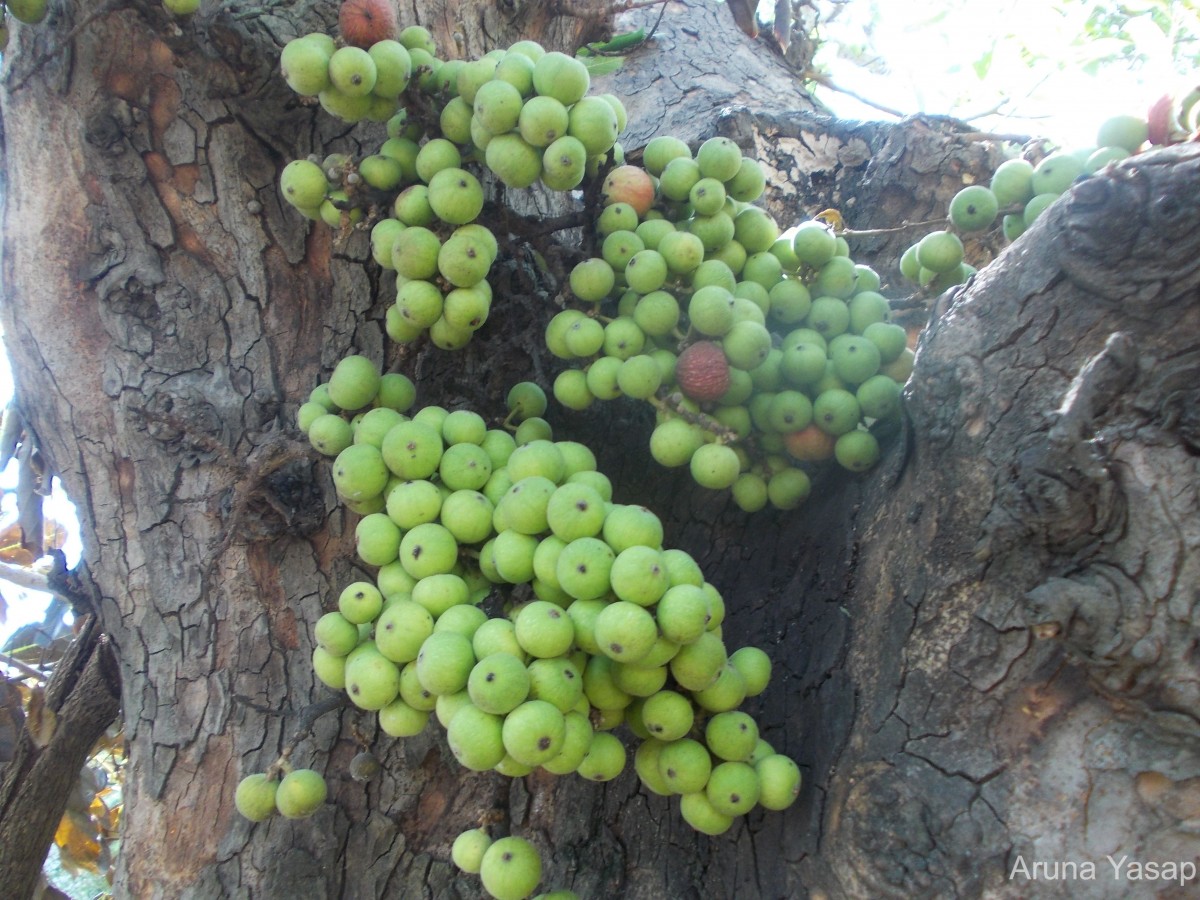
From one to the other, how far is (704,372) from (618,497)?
2.00ft

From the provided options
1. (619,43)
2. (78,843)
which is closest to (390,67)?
(619,43)

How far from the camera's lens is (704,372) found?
186cm

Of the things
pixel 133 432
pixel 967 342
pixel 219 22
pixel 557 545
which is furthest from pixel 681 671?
pixel 219 22

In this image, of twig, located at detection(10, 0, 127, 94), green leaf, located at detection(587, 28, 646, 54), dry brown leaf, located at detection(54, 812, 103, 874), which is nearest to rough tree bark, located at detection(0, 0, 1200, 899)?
twig, located at detection(10, 0, 127, 94)

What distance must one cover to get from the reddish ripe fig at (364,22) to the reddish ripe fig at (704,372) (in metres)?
0.97

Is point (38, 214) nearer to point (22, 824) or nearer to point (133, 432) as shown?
point (133, 432)

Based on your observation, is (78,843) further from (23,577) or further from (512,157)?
(512,157)

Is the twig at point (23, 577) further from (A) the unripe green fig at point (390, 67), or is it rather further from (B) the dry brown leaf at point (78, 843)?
(A) the unripe green fig at point (390, 67)

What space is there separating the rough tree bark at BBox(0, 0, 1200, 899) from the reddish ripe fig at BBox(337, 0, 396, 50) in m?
0.23

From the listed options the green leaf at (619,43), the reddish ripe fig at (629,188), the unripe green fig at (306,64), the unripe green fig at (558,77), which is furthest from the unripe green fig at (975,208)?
the green leaf at (619,43)

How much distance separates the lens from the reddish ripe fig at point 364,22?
72.1 inches

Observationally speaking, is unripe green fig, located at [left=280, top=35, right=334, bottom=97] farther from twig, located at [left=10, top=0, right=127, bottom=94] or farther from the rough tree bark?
twig, located at [left=10, top=0, right=127, bottom=94]

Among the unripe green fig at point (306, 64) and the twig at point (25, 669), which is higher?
the unripe green fig at point (306, 64)

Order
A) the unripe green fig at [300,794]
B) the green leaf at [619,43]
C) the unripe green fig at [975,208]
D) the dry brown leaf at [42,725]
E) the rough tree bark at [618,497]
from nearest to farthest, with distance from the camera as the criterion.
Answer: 1. the rough tree bark at [618,497]
2. the unripe green fig at [300,794]
3. the unripe green fig at [975,208]
4. the dry brown leaf at [42,725]
5. the green leaf at [619,43]
